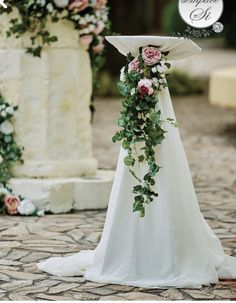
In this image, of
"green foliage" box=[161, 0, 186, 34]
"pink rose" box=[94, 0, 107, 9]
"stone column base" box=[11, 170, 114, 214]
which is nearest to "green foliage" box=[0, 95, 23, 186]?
"stone column base" box=[11, 170, 114, 214]

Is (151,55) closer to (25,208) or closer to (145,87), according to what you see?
(145,87)

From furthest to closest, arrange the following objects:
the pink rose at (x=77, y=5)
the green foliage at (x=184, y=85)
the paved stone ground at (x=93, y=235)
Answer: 1. the green foliage at (x=184, y=85)
2. the pink rose at (x=77, y=5)
3. the paved stone ground at (x=93, y=235)

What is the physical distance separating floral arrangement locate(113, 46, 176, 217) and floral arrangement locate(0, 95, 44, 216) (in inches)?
77.9

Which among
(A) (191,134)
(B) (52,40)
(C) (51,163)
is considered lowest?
(A) (191,134)

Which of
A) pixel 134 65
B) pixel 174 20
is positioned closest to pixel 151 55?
pixel 134 65

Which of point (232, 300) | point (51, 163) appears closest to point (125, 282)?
point (232, 300)

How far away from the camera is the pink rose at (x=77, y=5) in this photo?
6.55m

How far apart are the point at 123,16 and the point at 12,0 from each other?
9.04m

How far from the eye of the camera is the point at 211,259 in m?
4.69

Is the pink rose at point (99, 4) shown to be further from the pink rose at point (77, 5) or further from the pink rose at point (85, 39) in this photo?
the pink rose at point (85, 39)

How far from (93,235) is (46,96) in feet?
4.42

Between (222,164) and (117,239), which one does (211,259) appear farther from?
(222,164)

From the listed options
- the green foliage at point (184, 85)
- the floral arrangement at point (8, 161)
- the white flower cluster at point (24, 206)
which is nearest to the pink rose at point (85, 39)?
the floral arrangement at point (8, 161)

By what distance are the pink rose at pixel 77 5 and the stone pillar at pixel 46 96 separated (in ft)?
0.48
